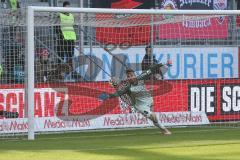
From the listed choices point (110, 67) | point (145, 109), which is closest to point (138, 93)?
point (145, 109)

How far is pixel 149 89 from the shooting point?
19984 millimetres

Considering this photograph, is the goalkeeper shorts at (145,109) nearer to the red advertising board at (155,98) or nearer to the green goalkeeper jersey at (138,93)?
the green goalkeeper jersey at (138,93)

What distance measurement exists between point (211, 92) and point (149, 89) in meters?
1.82

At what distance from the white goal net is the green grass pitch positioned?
738mm

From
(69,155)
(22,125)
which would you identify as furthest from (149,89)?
(69,155)

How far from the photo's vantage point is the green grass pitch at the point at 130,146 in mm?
13141

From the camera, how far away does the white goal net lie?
59.7ft

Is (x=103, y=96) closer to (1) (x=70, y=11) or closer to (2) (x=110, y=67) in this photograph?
(2) (x=110, y=67)

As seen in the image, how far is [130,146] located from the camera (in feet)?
49.0

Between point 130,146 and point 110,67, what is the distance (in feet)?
22.6

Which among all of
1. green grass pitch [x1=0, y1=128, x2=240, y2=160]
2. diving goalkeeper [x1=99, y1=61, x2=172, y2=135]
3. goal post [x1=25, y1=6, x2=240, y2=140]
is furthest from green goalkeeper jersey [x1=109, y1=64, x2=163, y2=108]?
goal post [x1=25, y1=6, x2=240, y2=140]

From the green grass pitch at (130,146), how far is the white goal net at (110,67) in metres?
0.74

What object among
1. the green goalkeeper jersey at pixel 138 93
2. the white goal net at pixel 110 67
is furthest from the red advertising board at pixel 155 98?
the green goalkeeper jersey at pixel 138 93

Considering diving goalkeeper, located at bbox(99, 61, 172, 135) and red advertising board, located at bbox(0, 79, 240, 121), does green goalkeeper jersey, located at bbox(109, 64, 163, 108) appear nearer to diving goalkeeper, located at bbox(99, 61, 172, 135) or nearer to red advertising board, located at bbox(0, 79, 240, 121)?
diving goalkeeper, located at bbox(99, 61, 172, 135)
